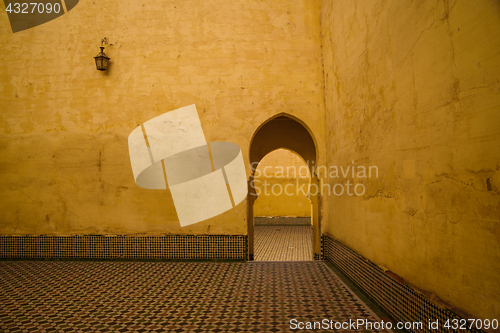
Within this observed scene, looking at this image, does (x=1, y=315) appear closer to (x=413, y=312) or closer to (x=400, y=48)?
(x=413, y=312)

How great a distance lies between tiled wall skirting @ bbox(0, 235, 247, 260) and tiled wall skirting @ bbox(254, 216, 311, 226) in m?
6.02

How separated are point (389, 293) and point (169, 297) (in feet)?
7.32

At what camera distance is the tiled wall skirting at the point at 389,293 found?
2137mm

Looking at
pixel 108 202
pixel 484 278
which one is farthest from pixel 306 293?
pixel 108 202

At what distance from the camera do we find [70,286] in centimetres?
388

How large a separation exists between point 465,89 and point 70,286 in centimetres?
439

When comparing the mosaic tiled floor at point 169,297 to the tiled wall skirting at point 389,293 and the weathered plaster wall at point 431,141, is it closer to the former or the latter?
the tiled wall skirting at point 389,293

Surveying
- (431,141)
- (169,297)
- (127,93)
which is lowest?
(169,297)

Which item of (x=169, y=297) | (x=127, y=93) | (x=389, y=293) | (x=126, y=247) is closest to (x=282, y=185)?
(x=126, y=247)

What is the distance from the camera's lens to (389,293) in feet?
9.29

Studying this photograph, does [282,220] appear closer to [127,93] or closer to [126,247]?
[126,247]

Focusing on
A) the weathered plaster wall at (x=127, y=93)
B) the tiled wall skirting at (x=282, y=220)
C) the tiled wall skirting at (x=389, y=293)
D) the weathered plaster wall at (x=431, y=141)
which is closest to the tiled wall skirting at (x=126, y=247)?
the weathered plaster wall at (x=127, y=93)

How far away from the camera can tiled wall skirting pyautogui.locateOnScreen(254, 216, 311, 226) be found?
10.9m

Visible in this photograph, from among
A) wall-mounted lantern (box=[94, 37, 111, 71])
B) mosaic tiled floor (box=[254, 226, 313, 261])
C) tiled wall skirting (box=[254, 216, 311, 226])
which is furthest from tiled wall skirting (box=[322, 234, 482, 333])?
tiled wall skirting (box=[254, 216, 311, 226])
